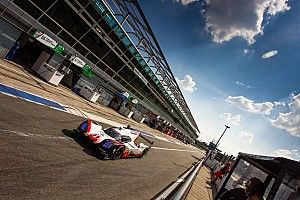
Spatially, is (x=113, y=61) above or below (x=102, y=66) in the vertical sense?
above

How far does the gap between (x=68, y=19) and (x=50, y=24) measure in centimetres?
189

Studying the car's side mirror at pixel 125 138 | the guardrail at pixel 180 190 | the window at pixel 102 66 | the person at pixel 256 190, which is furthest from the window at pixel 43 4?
the person at pixel 256 190

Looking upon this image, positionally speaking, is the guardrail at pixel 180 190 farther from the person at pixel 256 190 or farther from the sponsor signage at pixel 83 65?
the sponsor signage at pixel 83 65

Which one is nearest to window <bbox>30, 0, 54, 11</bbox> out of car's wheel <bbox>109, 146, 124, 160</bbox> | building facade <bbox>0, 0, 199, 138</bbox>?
building facade <bbox>0, 0, 199, 138</bbox>

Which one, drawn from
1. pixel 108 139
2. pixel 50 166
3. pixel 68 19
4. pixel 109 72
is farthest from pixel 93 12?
pixel 50 166

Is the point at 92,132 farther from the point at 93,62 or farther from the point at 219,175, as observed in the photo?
the point at 93,62

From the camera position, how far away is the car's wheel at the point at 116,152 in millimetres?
11422

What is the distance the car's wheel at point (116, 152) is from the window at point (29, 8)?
13.7 meters

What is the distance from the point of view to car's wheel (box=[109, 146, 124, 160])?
37.5ft

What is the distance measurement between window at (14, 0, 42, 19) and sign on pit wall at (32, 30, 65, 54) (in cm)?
157

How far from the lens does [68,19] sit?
24453mm

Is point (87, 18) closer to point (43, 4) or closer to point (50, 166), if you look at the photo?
point (43, 4)

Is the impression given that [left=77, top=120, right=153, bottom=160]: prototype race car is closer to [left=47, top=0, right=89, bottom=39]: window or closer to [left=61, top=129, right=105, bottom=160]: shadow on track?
[left=61, top=129, right=105, bottom=160]: shadow on track

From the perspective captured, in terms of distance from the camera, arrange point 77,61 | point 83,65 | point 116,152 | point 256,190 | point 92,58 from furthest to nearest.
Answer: point 92,58
point 83,65
point 77,61
point 116,152
point 256,190
